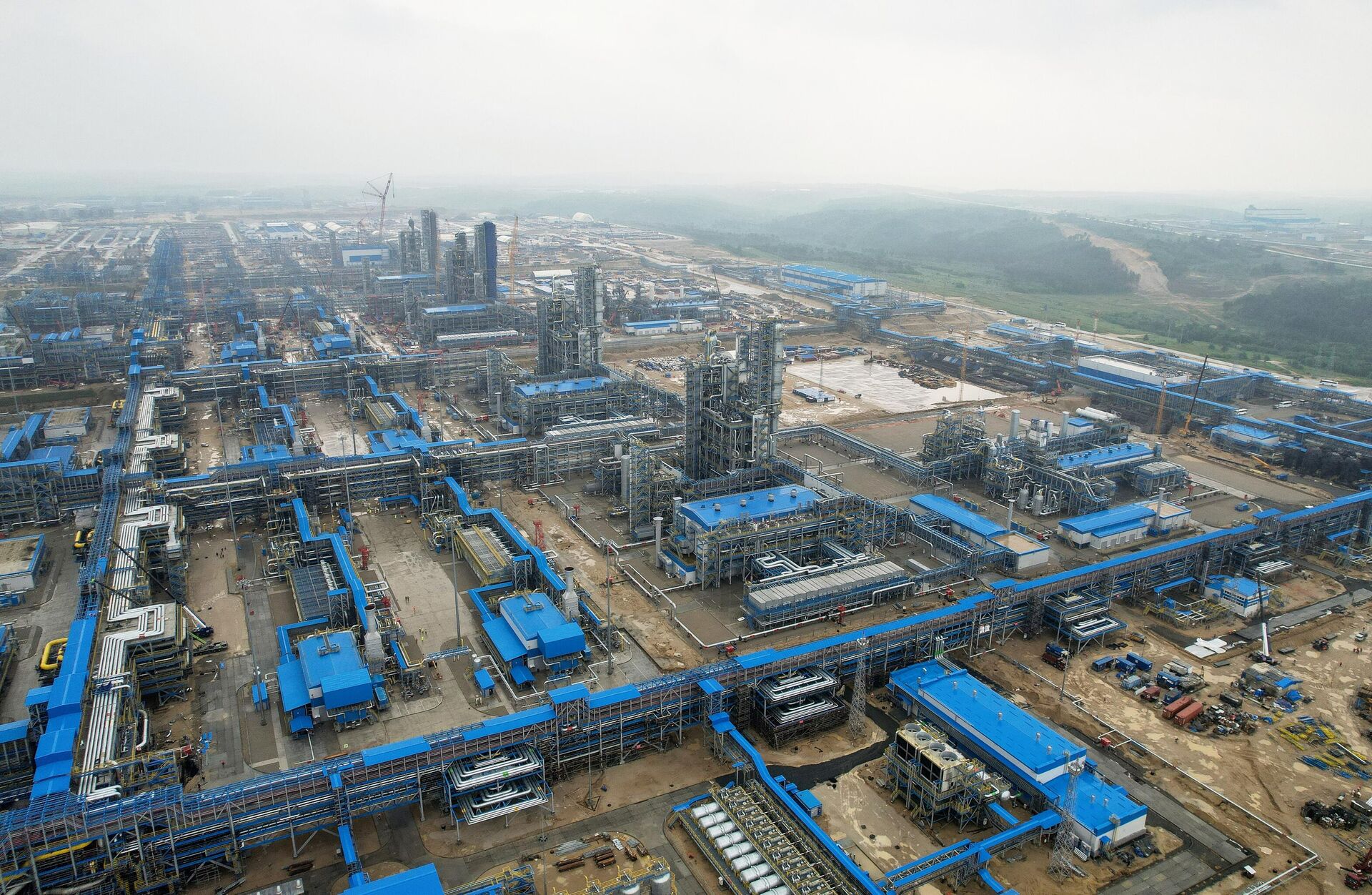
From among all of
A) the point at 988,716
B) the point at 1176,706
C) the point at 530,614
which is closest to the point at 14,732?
the point at 530,614

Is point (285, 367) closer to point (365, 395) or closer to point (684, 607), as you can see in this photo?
point (365, 395)

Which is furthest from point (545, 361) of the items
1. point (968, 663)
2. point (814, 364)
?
point (968, 663)

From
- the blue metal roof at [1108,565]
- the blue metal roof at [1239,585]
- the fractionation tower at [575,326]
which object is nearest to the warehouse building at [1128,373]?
the blue metal roof at [1108,565]

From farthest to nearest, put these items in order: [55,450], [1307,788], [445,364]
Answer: [445,364] < [55,450] < [1307,788]

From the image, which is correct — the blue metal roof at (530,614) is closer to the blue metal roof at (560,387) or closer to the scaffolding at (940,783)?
the scaffolding at (940,783)

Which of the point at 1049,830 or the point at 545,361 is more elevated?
the point at 545,361

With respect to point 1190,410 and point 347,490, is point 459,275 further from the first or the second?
point 1190,410
